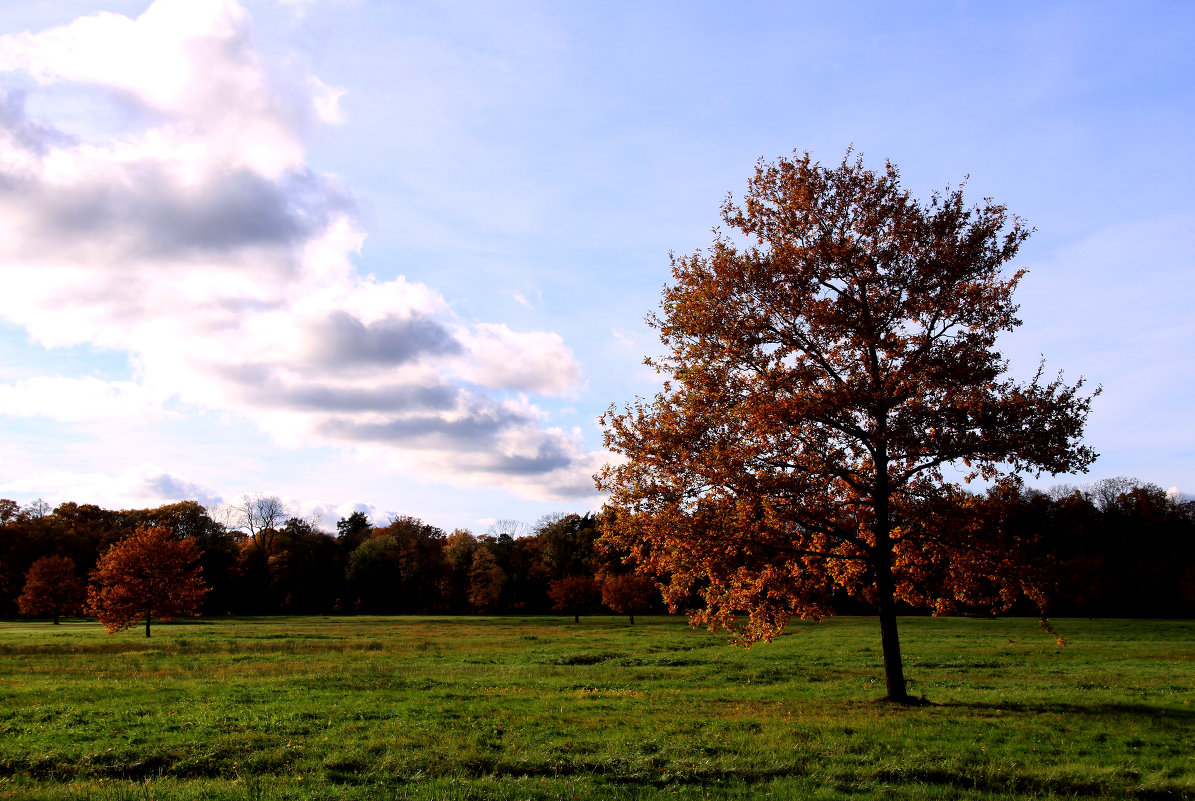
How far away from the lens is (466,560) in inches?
4542

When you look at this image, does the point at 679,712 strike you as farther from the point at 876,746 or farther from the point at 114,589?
the point at 114,589

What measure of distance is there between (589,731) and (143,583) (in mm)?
52880

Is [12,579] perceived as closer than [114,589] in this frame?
No

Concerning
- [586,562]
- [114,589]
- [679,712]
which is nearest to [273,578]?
[586,562]

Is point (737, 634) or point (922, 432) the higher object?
point (922, 432)

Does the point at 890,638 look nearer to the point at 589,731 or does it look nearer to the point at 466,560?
the point at 589,731

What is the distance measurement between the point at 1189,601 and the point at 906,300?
9323cm

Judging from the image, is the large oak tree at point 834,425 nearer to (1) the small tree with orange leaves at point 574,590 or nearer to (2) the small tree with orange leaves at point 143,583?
(2) the small tree with orange leaves at point 143,583

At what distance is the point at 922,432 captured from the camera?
17.3 meters

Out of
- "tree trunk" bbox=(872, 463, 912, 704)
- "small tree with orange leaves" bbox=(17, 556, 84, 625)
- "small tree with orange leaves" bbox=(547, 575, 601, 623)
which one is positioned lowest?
"small tree with orange leaves" bbox=(547, 575, 601, 623)

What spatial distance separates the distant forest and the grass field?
53.3m

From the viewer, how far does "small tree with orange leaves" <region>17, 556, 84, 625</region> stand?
78625 millimetres

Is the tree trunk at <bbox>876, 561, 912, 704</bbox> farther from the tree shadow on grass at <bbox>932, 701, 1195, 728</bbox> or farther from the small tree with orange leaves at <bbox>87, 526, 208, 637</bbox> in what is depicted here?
the small tree with orange leaves at <bbox>87, 526, 208, 637</bbox>

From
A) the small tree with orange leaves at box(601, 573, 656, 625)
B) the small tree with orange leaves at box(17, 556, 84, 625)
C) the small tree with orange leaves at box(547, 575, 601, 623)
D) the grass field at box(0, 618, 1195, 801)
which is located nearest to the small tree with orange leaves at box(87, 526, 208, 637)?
the grass field at box(0, 618, 1195, 801)
